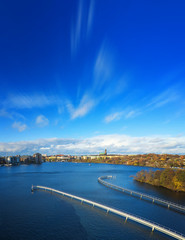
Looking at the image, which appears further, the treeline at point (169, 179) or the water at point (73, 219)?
the treeline at point (169, 179)

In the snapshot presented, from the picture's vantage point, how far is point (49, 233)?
1000 inches

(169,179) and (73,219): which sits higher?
(169,179)

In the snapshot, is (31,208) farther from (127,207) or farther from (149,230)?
(149,230)

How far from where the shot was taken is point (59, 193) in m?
50.7

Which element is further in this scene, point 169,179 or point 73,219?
point 169,179

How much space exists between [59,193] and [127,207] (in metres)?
23.3

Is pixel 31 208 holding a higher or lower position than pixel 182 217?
higher

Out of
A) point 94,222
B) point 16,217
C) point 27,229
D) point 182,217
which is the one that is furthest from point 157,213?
point 16,217

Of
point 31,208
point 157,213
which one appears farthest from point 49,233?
point 157,213

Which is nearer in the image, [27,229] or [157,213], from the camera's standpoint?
[27,229]

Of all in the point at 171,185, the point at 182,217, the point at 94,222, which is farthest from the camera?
the point at 171,185

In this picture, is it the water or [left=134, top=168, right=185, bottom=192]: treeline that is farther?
[left=134, top=168, right=185, bottom=192]: treeline

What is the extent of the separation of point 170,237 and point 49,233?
783 inches

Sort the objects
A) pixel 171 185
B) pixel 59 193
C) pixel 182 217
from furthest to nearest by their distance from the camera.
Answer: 1. pixel 171 185
2. pixel 59 193
3. pixel 182 217
